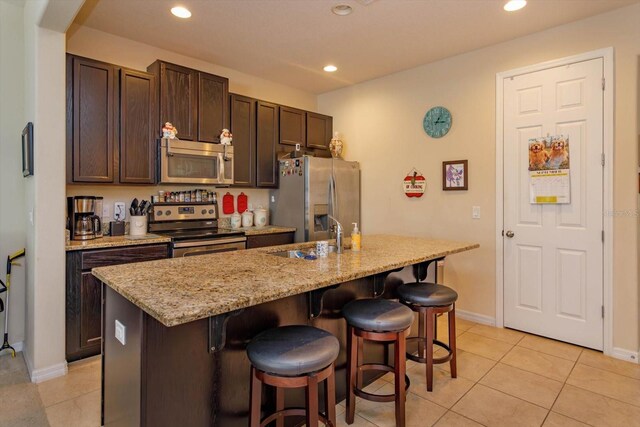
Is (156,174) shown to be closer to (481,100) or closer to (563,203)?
(481,100)

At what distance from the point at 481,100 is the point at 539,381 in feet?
8.40

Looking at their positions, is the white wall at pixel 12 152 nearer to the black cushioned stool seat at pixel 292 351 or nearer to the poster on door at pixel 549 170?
the black cushioned stool seat at pixel 292 351

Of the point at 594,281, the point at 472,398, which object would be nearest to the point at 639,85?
the point at 594,281

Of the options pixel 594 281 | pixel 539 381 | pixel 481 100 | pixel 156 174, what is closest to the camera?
pixel 539 381

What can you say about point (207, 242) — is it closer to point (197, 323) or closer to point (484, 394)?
point (197, 323)

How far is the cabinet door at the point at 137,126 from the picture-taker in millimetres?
3153

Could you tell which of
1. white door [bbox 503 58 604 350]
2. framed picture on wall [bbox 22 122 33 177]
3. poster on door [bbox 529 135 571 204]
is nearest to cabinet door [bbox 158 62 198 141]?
framed picture on wall [bbox 22 122 33 177]

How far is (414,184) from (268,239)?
1.76 metres

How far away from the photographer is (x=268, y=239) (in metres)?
4.00

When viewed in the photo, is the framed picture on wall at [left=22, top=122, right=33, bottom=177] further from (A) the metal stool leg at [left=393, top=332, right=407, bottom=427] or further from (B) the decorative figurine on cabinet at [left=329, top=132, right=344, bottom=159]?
(B) the decorative figurine on cabinet at [left=329, top=132, right=344, bottom=159]

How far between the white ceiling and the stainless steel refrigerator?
115 cm

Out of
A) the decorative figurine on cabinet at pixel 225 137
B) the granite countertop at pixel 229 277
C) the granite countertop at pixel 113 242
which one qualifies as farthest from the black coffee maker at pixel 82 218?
the granite countertop at pixel 229 277

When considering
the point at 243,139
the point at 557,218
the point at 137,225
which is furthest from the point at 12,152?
the point at 557,218

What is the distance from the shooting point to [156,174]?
338 cm
